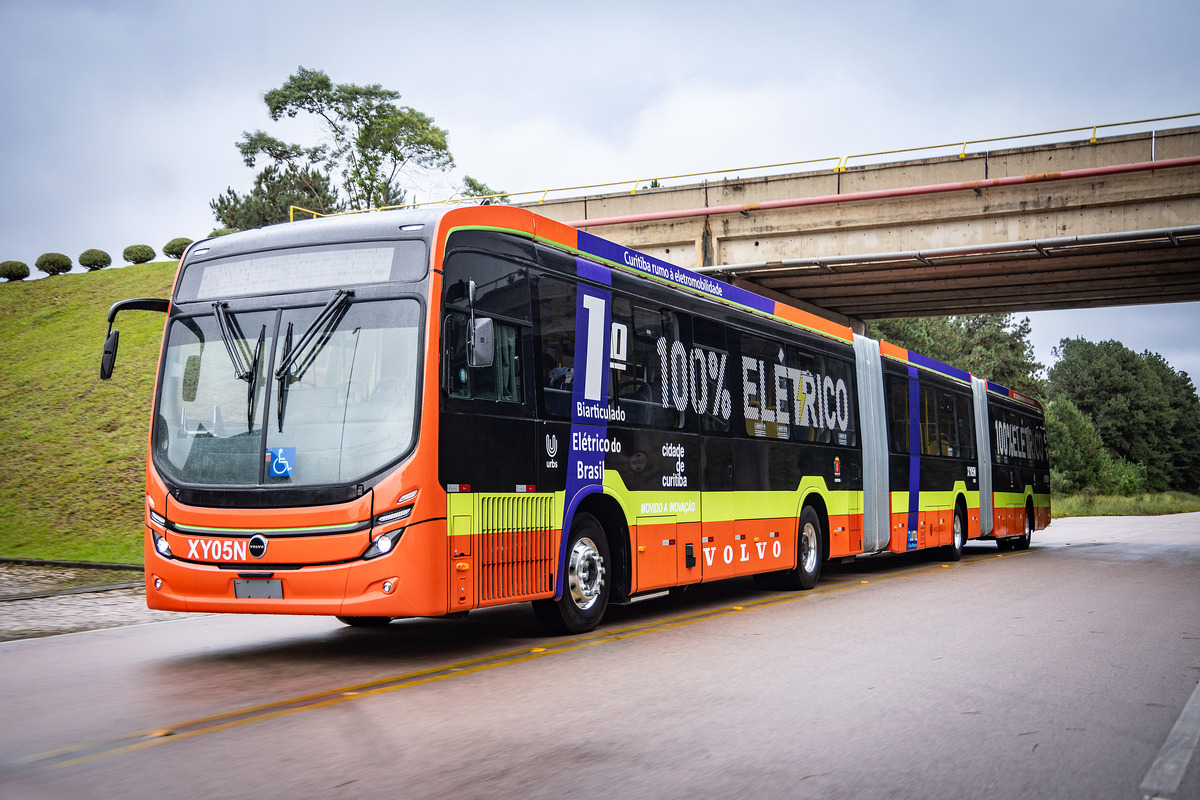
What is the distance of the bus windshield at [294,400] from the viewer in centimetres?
796

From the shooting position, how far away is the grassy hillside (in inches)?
791

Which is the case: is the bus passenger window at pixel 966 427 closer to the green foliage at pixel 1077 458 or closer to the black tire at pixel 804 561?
the black tire at pixel 804 561

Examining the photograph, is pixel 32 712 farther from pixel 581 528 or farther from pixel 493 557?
pixel 581 528

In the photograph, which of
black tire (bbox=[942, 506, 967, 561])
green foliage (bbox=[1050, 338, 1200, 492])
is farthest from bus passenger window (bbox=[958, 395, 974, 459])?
green foliage (bbox=[1050, 338, 1200, 492])

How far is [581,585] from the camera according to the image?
9.73m

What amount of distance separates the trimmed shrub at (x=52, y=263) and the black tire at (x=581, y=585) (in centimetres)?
5586

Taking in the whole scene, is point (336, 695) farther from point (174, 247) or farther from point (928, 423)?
point (174, 247)

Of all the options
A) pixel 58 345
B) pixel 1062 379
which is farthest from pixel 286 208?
pixel 1062 379

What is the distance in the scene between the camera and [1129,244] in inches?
971

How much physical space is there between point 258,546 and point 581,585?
2.96 metres

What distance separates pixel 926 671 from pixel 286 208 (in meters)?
54.1

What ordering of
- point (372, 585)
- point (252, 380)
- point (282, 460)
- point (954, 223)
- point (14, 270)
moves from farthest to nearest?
point (14, 270), point (954, 223), point (252, 380), point (282, 460), point (372, 585)

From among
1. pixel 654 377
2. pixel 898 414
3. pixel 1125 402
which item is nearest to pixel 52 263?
pixel 898 414

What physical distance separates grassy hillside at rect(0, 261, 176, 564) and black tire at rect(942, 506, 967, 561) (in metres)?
14.8
